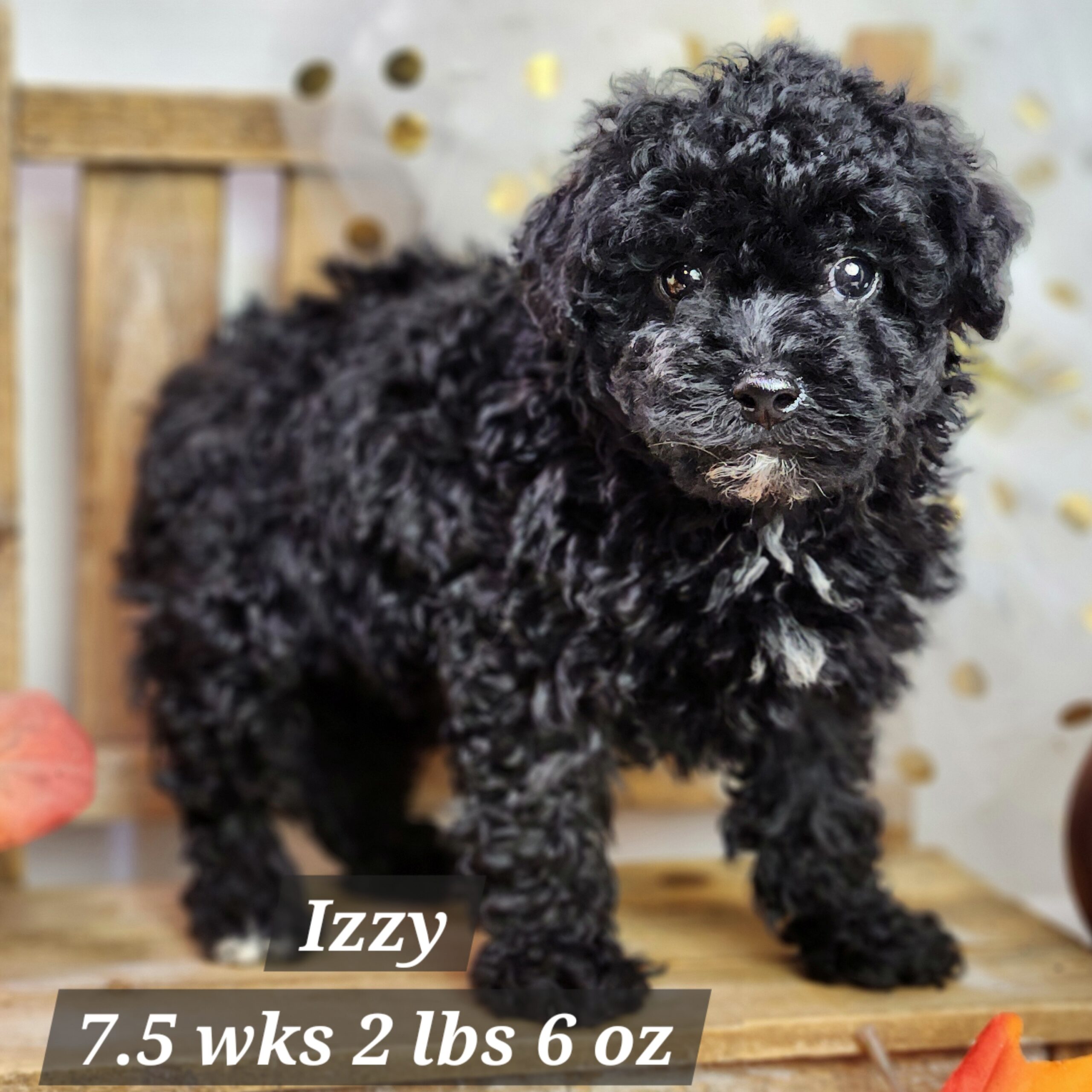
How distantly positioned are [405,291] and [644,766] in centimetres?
77

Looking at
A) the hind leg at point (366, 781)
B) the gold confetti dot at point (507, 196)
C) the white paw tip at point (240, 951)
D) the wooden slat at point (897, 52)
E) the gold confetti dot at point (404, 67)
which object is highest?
the wooden slat at point (897, 52)

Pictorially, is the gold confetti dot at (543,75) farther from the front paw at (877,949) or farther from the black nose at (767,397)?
the front paw at (877,949)

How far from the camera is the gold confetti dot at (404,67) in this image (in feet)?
6.04

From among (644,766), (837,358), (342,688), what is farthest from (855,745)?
(342,688)

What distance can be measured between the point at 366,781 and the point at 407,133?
3.18 ft

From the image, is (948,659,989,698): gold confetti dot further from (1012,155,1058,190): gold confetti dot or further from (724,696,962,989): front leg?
(1012,155,1058,190): gold confetti dot

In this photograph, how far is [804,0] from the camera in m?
1.97

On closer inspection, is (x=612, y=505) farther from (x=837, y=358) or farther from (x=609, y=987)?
(x=609, y=987)

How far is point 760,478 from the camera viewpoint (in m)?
1.09

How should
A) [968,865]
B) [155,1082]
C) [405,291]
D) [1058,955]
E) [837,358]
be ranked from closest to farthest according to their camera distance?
[837,358], [155,1082], [1058,955], [405,291], [968,865]

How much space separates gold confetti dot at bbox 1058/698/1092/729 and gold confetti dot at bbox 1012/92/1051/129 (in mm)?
889

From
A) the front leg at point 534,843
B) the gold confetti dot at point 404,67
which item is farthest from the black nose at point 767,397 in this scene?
the gold confetti dot at point 404,67

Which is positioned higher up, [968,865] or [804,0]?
[804,0]

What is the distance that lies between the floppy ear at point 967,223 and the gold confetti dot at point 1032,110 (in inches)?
33.0
